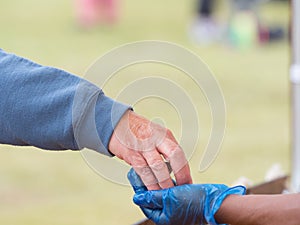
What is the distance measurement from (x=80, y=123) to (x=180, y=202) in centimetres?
22

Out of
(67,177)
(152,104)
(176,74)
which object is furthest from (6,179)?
(176,74)

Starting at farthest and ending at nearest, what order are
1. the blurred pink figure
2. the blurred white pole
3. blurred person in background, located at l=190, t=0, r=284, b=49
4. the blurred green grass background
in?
the blurred pink figure
blurred person in background, located at l=190, t=0, r=284, b=49
the blurred green grass background
the blurred white pole

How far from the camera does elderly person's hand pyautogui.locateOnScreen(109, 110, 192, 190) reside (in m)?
1.33

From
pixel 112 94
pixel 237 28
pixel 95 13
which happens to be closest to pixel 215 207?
pixel 112 94

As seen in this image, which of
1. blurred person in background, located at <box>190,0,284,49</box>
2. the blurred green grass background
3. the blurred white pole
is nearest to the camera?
the blurred white pole

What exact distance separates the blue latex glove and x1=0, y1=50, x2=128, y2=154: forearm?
10 cm

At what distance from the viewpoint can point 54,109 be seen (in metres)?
1.34

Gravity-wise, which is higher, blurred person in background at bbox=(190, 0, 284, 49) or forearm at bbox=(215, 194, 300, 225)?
forearm at bbox=(215, 194, 300, 225)

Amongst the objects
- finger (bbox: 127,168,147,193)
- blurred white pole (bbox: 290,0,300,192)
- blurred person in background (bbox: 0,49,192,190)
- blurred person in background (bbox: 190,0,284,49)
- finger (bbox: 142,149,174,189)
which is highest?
blurred person in background (bbox: 0,49,192,190)

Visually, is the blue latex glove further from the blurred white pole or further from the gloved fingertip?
the blurred white pole

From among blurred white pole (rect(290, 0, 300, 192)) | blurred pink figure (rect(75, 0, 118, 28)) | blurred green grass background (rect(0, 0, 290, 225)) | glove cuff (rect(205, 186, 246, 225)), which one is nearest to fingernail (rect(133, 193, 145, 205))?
glove cuff (rect(205, 186, 246, 225))

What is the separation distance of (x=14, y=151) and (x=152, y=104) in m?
0.87

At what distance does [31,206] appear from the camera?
3.33 m

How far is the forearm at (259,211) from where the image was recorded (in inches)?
54.9
